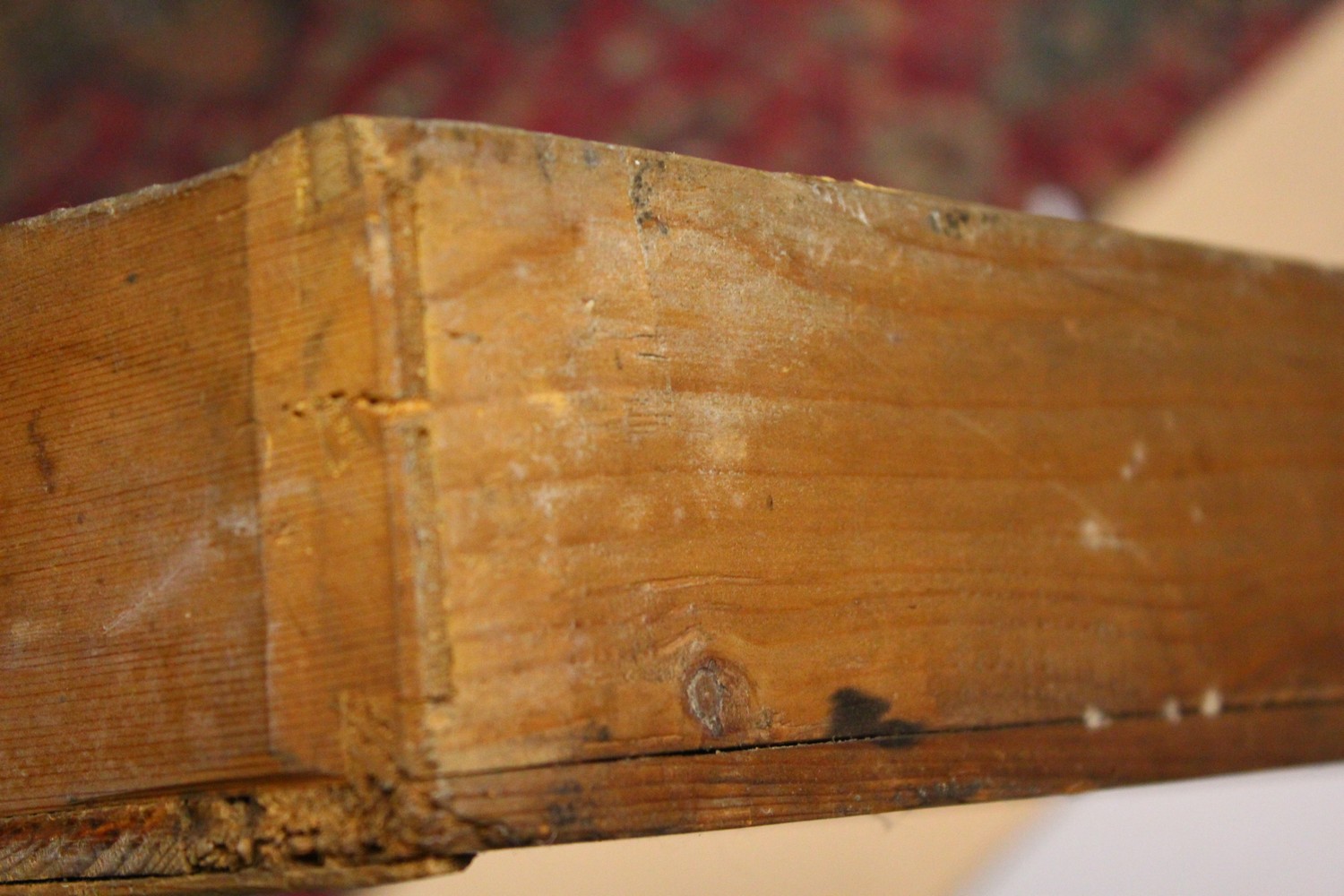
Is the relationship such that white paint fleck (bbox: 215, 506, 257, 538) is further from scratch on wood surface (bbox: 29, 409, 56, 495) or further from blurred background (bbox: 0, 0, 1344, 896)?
blurred background (bbox: 0, 0, 1344, 896)

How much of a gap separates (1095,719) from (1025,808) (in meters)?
1.37

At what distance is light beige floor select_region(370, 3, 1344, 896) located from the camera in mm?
1604

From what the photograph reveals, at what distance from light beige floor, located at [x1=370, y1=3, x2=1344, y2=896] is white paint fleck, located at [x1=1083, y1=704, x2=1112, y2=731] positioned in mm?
620

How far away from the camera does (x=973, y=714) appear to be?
2.64 ft

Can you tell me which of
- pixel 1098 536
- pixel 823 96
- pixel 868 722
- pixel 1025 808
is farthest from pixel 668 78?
pixel 868 722

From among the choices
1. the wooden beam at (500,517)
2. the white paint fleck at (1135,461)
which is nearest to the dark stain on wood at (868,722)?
the wooden beam at (500,517)

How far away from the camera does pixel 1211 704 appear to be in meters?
0.97

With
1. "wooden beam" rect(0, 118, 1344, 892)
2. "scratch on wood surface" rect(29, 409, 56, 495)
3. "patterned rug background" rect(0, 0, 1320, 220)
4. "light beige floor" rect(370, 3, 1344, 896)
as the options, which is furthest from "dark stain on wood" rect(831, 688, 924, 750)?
"patterned rug background" rect(0, 0, 1320, 220)

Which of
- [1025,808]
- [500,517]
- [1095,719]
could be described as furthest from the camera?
[1025,808]

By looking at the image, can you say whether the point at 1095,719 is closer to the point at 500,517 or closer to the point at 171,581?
the point at 500,517

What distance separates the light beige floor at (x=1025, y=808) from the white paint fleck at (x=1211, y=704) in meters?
0.60

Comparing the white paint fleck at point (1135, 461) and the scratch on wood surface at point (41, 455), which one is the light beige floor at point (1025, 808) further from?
the scratch on wood surface at point (41, 455)

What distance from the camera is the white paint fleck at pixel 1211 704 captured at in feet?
3.17

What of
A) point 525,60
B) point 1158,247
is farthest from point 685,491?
point 525,60
